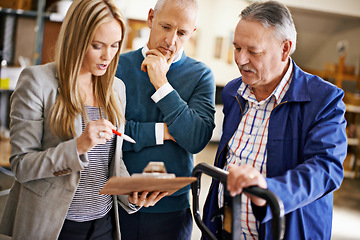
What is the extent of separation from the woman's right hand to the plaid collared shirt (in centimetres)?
57

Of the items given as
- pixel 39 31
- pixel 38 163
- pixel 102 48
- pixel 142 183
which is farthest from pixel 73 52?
pixel 39 31

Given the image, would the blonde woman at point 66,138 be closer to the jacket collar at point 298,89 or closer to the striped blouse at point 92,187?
the striped blouse at point 92,187

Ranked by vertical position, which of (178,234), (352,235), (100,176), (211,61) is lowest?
(352,235)

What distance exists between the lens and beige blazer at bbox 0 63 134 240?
4.65 ft

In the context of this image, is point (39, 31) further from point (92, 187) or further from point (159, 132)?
point (92, 187)

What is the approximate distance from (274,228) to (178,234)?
2.86 feet

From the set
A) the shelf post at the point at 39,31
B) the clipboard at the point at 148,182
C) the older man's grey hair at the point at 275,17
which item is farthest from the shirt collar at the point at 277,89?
the shelf post at the point at 39,31

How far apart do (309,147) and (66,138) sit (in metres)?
0.89

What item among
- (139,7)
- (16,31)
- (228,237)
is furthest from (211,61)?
(228,237)

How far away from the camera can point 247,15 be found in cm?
162

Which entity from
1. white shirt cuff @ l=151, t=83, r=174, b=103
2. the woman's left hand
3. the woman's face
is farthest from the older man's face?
the woman's left hand

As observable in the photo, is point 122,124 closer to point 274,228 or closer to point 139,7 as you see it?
point 274,228

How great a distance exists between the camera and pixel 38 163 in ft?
4.62

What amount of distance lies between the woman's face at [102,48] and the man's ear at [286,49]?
65 centimetres
